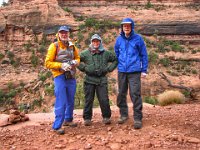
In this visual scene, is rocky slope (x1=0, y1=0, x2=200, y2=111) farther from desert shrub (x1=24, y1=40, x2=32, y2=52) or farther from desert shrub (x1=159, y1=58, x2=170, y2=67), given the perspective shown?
desert shrub (x1=159, y1=58, x2=170, y2=67)

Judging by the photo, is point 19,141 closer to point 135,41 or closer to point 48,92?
point 135,41

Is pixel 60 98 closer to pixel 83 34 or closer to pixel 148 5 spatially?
pixel 83 34

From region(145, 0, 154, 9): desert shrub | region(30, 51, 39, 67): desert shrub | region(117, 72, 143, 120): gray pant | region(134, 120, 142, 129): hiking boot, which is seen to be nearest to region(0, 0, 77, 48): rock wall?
region(30, 51, 39, 67): desert shrub

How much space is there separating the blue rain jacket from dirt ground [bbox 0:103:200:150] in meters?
1.05

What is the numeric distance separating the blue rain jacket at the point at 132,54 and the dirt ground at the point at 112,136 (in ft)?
3.44

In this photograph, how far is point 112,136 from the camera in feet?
17.3

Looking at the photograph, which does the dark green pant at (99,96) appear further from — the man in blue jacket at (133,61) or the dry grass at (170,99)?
the dry grass at (170,99)

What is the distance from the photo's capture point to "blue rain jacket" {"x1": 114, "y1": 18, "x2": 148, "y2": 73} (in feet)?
18.7

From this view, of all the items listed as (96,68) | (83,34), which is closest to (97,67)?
(96,68)

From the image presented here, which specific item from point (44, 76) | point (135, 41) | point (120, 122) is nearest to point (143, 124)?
point (120, 122)

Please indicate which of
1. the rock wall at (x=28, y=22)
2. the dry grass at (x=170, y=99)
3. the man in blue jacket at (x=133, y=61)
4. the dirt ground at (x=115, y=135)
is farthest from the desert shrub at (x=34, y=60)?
the man in blue jacket at (x=133, y=61)

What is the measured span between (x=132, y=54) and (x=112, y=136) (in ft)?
4.82

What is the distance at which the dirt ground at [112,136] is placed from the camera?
→ 16.1ft

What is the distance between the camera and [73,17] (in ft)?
80.0
